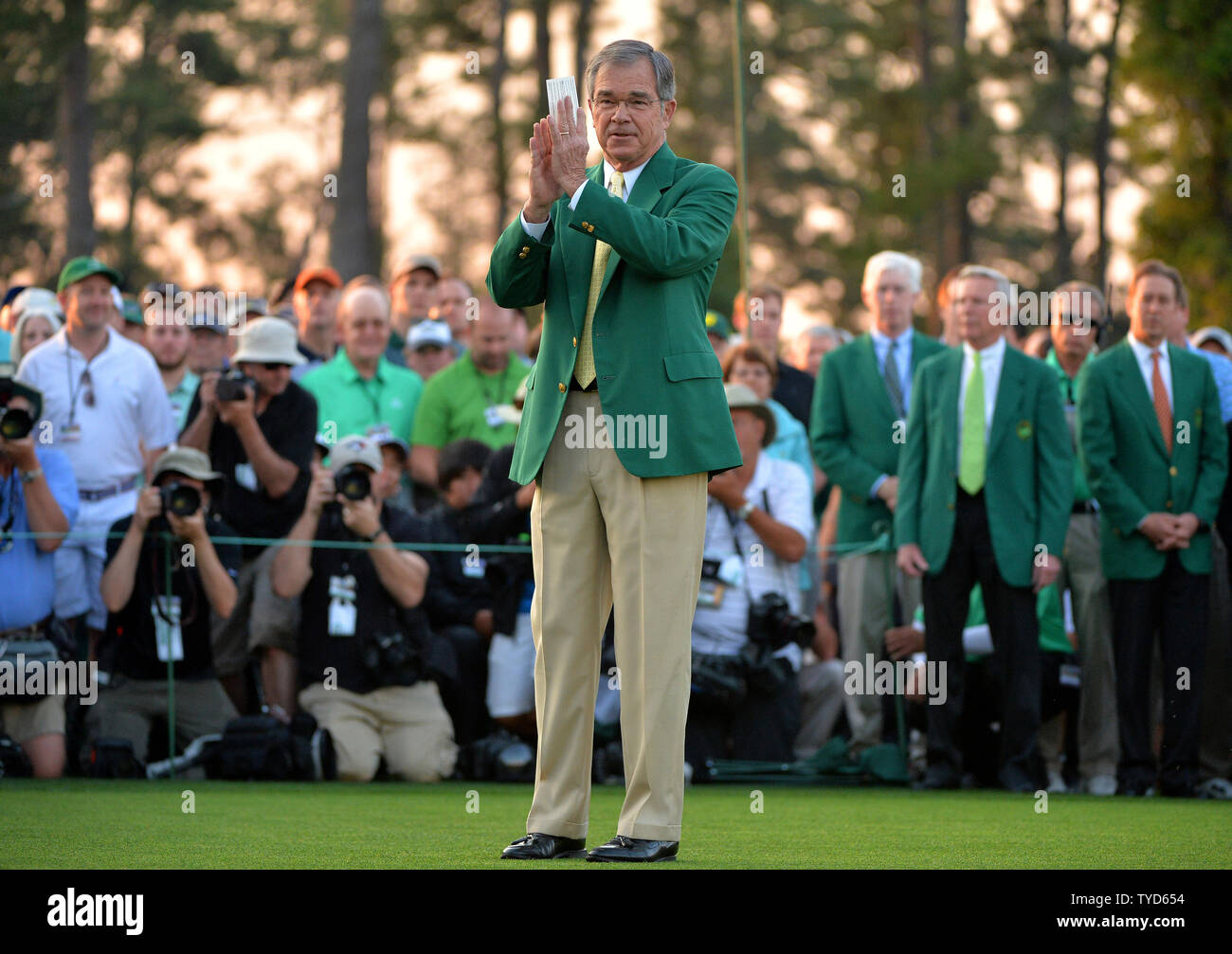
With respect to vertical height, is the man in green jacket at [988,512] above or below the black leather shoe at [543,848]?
above

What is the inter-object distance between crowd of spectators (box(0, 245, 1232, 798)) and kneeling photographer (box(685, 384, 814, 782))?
14 mm

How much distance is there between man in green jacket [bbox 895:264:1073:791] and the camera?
26.8 feet

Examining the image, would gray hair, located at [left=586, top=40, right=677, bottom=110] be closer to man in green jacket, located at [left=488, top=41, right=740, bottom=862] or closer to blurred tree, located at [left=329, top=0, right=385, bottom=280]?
man in green jacket, located at [left=488, top=41, right=740, bottom=862]

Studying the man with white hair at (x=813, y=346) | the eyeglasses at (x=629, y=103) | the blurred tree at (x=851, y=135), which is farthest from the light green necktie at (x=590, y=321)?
the blurred tree at (x=851, y=135)

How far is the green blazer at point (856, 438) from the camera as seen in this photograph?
9.00 metres

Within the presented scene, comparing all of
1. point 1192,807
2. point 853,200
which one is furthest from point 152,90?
point 1192,807

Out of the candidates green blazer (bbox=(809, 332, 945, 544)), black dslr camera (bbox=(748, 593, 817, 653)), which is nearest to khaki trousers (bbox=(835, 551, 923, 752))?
green blazer (bbox=(809, 332, 945, 544))

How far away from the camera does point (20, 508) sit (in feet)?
26.8

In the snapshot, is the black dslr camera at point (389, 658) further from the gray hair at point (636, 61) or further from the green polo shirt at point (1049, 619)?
the gray hair at point (636, 61)

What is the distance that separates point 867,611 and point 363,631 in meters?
2.41

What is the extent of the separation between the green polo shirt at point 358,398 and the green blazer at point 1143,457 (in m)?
3.46

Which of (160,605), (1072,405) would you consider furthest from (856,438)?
(160,605)

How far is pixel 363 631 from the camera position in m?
8.28

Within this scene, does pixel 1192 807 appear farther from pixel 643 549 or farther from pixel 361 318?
pixel 361 318
